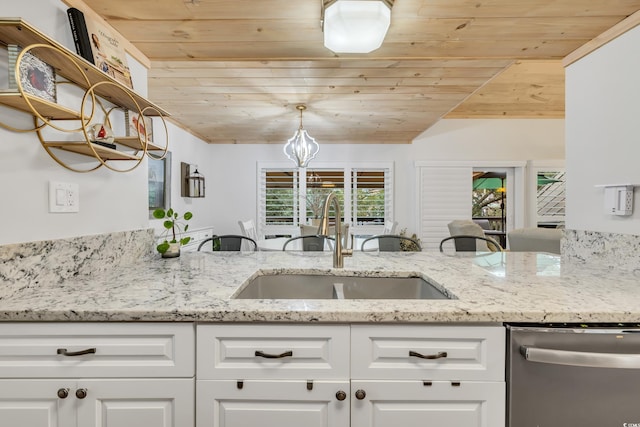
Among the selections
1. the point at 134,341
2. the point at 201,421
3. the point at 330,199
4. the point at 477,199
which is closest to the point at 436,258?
the point at 330,199

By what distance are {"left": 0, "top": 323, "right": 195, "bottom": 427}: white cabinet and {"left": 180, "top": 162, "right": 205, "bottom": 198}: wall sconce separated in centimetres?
349

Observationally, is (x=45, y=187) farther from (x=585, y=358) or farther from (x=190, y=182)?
(x=190, y=182)

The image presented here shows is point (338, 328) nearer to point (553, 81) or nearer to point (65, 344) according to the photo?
point (65, 344)

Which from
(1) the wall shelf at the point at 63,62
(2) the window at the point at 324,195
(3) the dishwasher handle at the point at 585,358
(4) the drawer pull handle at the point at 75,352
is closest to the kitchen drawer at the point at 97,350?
(4) the drawer pull handle at the point at 75,352

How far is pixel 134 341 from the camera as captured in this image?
0.93 metres

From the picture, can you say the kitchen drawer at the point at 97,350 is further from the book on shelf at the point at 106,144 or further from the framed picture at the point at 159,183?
the framed picture at the point at 159,183

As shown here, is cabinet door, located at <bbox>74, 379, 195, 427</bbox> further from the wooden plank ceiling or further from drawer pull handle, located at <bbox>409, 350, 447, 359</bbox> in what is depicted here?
the wooden plank ceiling

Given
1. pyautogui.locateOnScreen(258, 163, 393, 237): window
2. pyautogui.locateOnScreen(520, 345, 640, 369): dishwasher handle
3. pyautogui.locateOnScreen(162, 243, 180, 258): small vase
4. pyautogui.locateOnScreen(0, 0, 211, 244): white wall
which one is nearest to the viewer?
pyautogui.locateOnScreen(520, 345, 640, 369): dishwasher handle

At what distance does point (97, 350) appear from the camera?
3.01 feet

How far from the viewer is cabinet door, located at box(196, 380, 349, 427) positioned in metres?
0.92

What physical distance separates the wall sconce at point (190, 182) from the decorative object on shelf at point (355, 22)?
3261mm

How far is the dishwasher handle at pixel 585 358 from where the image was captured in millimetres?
860

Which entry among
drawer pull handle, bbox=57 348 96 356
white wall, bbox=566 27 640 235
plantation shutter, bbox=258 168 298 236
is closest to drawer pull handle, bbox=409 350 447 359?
drawer pull handle, bbox=57 348 96 356

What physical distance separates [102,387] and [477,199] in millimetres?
7595
